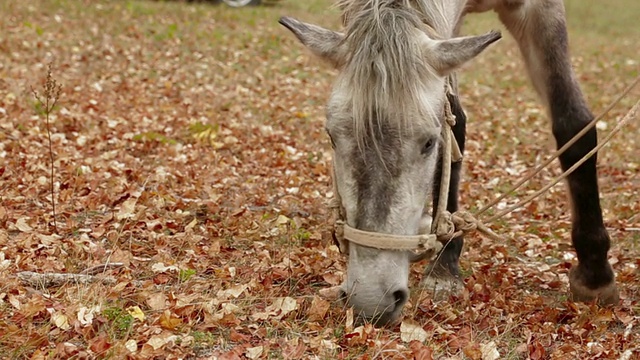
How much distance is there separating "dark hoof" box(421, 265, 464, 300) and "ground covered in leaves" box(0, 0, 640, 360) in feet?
0.27

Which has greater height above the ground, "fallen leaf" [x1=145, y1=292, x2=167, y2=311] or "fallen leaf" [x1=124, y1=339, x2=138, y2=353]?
"fallen leaf" [x1=124, y1=339, x2=138, y2=353]

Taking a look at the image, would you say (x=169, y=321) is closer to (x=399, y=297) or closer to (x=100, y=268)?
(x=100, y=268)

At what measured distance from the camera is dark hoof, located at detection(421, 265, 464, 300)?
13.5 feet

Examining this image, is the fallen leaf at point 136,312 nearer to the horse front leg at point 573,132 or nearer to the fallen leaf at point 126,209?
the fallen leaf at point 126,209

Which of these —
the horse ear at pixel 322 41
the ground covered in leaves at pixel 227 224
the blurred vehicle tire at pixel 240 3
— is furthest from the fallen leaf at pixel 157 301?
the blurred vehicle tire at pixel 240 3

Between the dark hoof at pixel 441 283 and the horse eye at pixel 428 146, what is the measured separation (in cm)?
114

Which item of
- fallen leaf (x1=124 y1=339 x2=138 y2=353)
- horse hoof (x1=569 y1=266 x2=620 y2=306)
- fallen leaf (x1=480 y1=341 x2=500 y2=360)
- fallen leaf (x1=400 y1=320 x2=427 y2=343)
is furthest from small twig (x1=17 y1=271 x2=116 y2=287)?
horse hoof (x1=569 y1=266 x2=620 y2=306)

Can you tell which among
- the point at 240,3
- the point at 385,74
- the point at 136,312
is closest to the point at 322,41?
the point at 385,74

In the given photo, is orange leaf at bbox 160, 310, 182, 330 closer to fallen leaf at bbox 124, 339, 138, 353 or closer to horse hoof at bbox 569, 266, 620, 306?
fallen leaf at bbox 124, 339, 138, 353

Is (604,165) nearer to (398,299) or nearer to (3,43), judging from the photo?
(398,299)

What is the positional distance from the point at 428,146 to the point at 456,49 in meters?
0.42

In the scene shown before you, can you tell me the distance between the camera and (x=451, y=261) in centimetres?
434

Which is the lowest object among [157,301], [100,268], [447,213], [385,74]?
[100,268]

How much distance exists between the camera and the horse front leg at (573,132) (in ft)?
13.9
